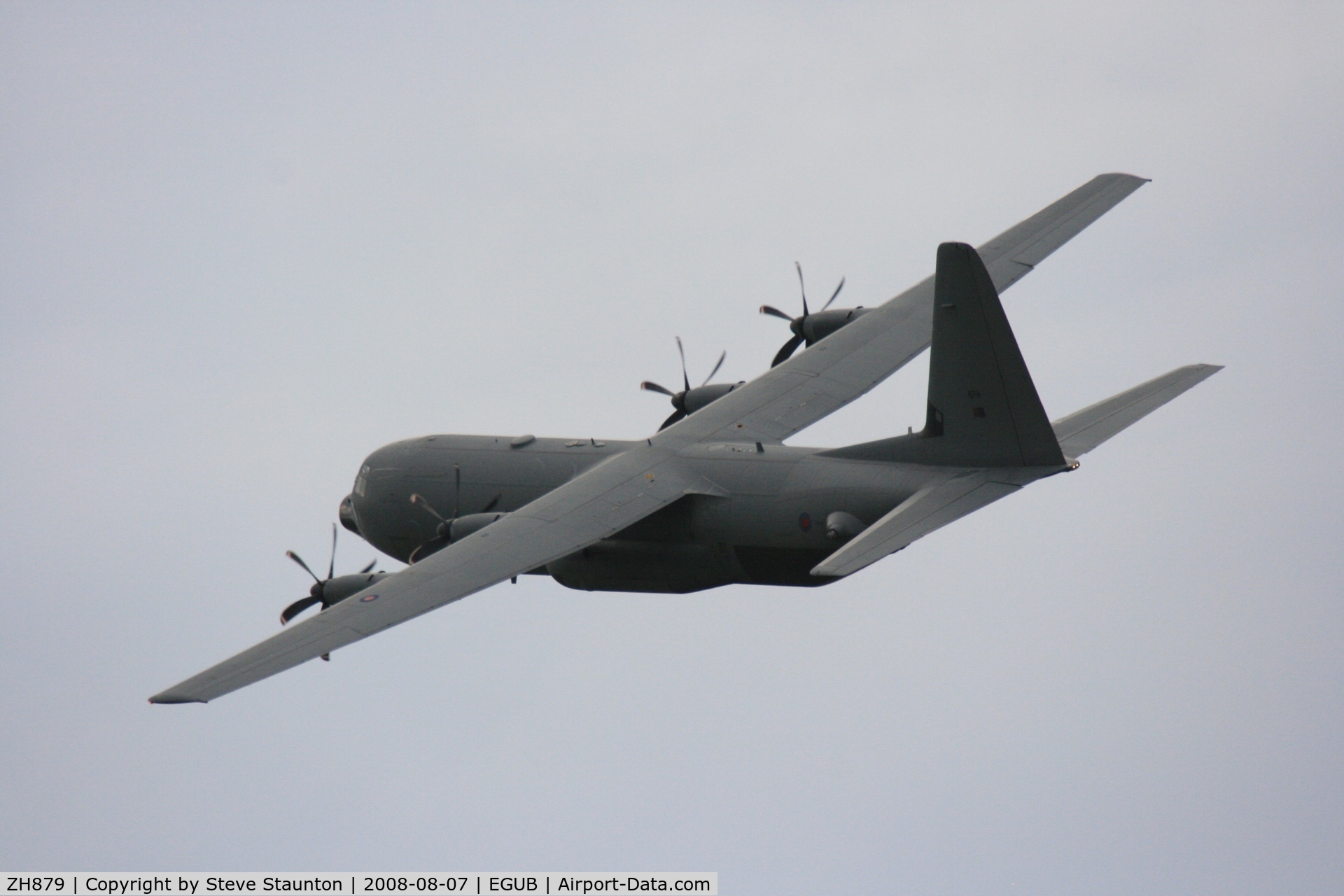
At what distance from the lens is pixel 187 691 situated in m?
34.5

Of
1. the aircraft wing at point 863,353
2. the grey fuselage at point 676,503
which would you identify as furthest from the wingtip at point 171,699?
the aircraft wing at point 863,353

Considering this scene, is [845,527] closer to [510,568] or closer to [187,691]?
[510,568]

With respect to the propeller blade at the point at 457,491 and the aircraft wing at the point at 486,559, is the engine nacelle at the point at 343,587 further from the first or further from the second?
the propeller blade at the point at 457,491

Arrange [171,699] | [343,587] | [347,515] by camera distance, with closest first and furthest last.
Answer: [171,699] < [343,587] < [347,515]

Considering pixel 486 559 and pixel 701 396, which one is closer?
pixel 486 559

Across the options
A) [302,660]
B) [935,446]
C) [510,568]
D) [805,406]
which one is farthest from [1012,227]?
[302,660]

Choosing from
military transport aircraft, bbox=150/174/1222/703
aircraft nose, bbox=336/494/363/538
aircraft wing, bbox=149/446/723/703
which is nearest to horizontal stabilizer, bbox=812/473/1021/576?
military transport aircraft, bbox=150/174/1222/703

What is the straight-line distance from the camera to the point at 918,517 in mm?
36969

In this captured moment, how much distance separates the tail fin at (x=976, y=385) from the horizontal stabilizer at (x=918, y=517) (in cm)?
74

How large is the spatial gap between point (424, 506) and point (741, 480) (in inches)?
290

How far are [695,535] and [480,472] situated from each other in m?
6.19

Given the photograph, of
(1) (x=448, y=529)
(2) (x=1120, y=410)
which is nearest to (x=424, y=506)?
(1) (x=448, y=529)

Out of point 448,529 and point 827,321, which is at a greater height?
point 827,321

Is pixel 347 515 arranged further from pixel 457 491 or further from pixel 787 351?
pixel 787 351
